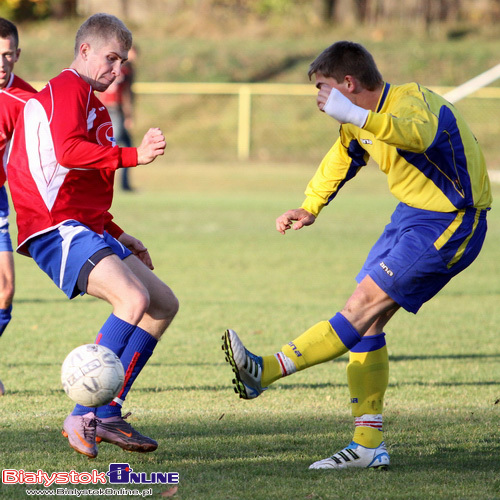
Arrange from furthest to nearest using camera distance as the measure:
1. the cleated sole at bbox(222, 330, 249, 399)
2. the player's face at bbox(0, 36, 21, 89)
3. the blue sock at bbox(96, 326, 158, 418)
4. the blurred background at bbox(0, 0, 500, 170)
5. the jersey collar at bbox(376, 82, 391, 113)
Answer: the blurred background at bbox(0, 0, 500, 170)
the player's face at bbox(0, 36, 21, 89)
the blue sock at bbox(96, 326, 158, 418)
the jersey collar at bbox(376, 82, 391, 113)
the cleated sole at bbox(222, 330, 249, 399)

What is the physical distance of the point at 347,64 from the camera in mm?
4391

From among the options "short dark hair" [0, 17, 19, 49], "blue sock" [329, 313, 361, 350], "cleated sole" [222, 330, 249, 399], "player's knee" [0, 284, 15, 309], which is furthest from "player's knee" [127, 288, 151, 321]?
"short dark hair" [0, 17, 19, 49]

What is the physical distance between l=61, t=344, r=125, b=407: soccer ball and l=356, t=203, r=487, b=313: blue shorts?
52.3 inches

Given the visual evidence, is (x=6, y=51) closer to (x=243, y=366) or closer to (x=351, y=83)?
(x=351, y=83)

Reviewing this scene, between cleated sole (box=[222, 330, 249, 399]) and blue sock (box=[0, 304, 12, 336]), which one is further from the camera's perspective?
blue sock (box=[0, 304, 12, 336])

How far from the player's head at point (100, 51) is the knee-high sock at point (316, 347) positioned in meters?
1.61

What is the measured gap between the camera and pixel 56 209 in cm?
441

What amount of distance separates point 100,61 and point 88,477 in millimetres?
2001

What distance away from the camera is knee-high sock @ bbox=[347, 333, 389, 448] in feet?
14.7

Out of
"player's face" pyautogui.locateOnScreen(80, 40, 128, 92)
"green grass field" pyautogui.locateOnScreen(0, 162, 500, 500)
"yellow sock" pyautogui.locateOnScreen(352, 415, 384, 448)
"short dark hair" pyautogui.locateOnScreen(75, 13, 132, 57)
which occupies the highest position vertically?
"short dark hair" pyautogui.locateOnScreen(75, 13, 132, 57)

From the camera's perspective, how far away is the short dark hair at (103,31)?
14.7ft

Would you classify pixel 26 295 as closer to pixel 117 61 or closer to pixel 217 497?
pixel 117 61

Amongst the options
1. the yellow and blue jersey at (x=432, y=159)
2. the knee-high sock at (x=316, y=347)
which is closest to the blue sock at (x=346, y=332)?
the knee-high sock at (x=316, y=347)

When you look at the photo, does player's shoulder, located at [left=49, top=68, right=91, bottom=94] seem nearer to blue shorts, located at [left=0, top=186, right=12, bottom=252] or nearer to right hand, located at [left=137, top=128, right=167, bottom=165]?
right hand, located at [left=137, top=128, right=167, bottom=165]
